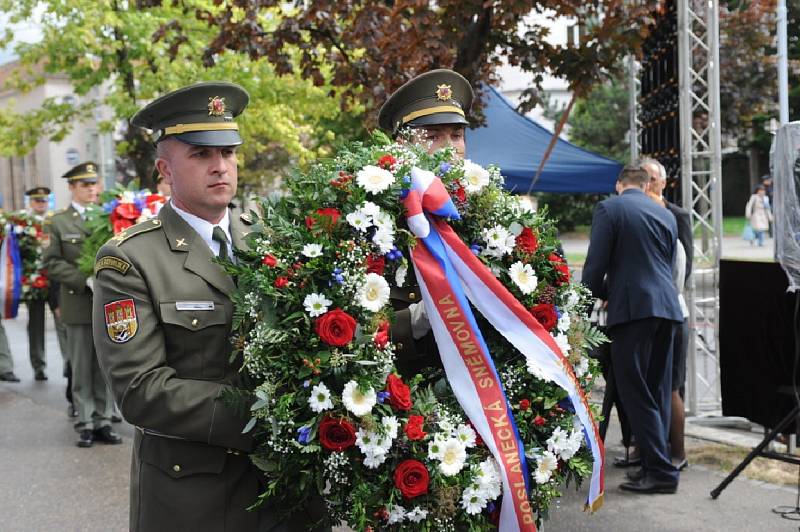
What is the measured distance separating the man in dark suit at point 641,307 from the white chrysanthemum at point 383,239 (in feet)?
11.7

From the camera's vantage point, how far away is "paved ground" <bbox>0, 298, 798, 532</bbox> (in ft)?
17.7

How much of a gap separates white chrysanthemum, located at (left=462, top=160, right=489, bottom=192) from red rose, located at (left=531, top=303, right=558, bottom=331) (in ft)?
1.30

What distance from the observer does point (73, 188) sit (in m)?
8.45

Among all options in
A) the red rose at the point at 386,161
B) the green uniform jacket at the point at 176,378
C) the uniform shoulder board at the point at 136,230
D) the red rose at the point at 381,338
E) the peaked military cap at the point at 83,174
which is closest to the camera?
the red rose at the point at 381,338

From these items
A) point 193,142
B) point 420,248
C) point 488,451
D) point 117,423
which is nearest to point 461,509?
point 488,451

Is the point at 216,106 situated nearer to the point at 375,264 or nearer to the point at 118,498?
Result: the point at 375,264

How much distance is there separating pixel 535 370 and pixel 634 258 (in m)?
3.49

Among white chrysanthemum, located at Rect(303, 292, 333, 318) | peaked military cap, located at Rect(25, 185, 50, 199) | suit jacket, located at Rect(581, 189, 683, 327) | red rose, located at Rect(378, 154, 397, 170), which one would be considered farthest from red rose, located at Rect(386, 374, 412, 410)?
peaked military cap, located at Rect(25, 185, 50, 199)

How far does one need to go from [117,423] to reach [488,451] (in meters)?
6.81

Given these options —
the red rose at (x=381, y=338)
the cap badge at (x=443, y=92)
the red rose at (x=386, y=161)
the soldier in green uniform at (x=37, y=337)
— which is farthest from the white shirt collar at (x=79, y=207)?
the red rose at (x=381, y=338)

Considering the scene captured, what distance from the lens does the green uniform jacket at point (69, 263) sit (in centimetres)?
790

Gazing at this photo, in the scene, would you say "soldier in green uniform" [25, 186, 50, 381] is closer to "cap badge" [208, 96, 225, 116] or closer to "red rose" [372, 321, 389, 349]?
"cap badge" [208, 96, 225, 116]

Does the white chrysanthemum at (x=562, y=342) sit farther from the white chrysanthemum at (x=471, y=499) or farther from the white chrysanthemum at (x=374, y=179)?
the white chrysanthemum at (x=374, y=179)

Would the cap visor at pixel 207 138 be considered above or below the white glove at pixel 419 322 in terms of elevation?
above
